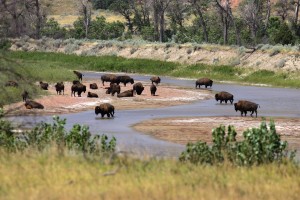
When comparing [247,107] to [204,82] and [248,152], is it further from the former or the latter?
[204,82]

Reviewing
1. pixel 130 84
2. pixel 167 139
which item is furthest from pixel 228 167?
pixel 130 84

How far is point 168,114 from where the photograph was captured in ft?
121

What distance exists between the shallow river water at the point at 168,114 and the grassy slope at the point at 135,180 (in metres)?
6.04

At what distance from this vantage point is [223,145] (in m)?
16.3

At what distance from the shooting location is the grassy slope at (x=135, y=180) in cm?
1174

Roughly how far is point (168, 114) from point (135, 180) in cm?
2422

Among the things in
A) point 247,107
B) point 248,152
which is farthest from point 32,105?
point 248,152

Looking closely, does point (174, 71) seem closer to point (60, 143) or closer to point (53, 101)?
point (53, 101)

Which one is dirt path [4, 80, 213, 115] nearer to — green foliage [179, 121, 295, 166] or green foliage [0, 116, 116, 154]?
green foliage [0, 116, 116, 154]

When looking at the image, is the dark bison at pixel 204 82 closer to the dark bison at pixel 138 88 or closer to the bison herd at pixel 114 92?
the bison herd at pixel 114 92

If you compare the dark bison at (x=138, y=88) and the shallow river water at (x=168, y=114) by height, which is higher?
the dark bison at (x=138, y=88)

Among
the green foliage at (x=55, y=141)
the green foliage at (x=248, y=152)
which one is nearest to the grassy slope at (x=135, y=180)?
the green foliage at (x=248, y=152)

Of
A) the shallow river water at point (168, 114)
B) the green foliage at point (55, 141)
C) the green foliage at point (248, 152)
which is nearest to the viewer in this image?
the green foliage at point (248, 152)

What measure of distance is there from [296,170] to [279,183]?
1449mm
